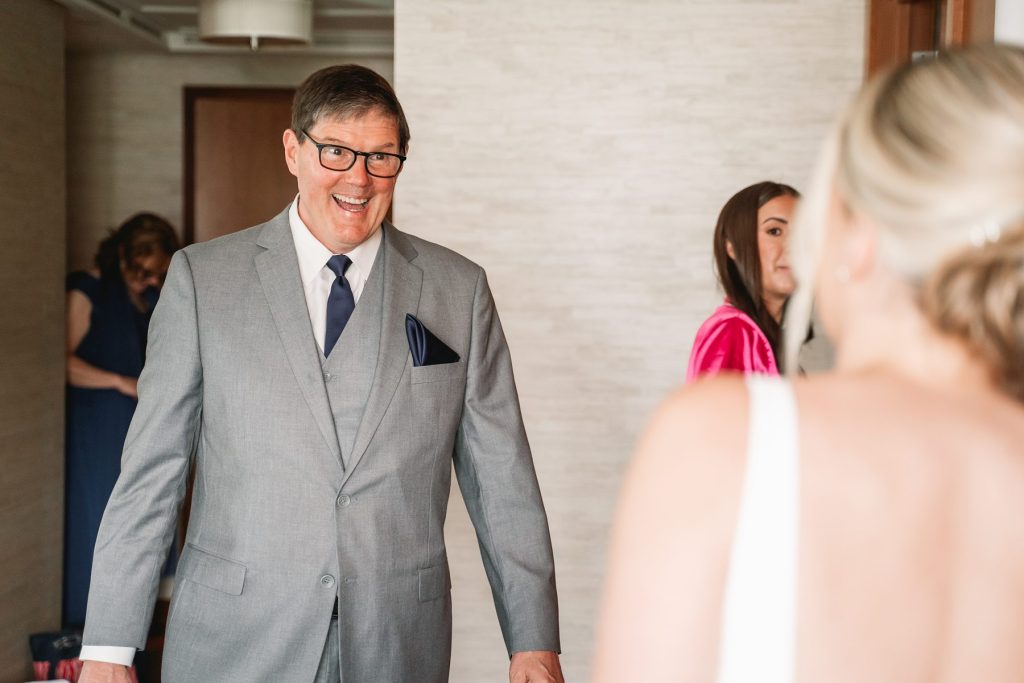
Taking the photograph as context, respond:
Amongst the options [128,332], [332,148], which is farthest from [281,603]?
[128,332]

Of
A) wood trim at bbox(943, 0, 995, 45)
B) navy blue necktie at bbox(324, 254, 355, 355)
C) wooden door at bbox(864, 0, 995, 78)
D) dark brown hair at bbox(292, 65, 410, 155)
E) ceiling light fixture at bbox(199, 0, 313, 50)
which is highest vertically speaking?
ceiling light fixture at bbox(199, 0, 313, 50)

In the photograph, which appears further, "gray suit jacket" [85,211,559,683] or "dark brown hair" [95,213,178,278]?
"dark brown hair" [95,213,178,278]

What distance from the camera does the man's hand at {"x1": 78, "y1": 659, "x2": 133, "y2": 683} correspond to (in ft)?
5.76

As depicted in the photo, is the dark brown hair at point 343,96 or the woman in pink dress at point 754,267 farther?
the woman in pink dress at point 754,267

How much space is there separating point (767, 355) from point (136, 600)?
4.75 ft

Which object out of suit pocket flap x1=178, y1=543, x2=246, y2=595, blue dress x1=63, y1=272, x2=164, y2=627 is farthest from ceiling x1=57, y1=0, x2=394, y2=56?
suit pocket flap x1=178, y1=543, x2=246, y2=595

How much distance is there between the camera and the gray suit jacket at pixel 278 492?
1.78 m

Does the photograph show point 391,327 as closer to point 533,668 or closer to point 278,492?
point 278,492

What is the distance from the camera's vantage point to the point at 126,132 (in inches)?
228

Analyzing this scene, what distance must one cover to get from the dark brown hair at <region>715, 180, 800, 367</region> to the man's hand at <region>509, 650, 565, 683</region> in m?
0.99

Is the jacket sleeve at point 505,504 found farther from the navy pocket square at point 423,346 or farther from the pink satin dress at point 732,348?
the pink satin dress at point 732,348

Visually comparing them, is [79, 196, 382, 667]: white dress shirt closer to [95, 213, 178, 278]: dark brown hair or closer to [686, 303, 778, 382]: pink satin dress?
[686, 303, 778, 382]: pink satin dress

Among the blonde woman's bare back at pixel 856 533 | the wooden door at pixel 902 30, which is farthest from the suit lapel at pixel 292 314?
the wooden door at pixel 902 30

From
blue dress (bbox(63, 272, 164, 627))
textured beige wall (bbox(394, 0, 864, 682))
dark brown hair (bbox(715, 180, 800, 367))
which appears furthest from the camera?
blue dress (bbox(63, 272, 164, 627))
